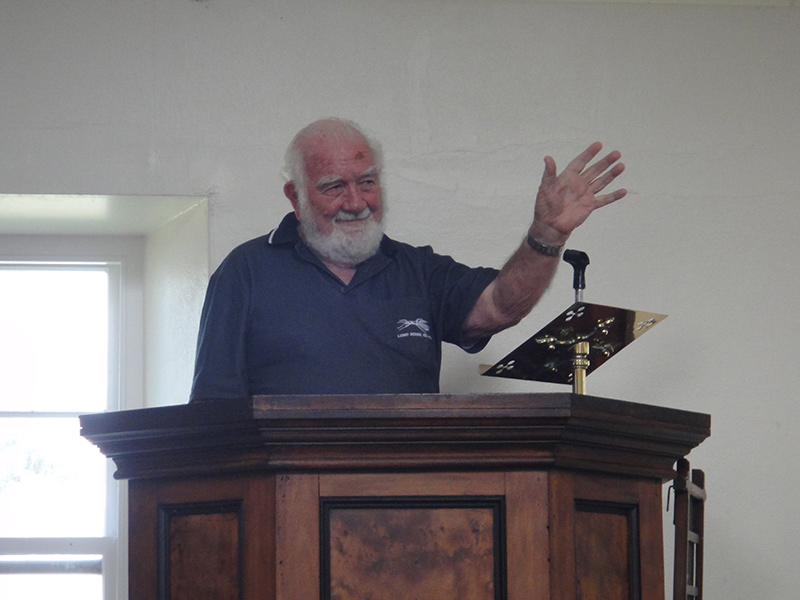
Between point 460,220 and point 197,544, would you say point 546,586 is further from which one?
point 460,220

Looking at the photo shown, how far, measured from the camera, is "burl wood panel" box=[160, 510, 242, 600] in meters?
1.80

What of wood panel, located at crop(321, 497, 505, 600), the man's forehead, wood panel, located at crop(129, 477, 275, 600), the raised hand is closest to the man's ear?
the man's forehead

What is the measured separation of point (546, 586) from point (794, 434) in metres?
2.06

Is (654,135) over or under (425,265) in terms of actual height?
over

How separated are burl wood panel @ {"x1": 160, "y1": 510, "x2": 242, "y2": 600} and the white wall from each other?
5.29 feet

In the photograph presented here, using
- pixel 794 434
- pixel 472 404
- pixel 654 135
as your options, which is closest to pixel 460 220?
pixel 654 135

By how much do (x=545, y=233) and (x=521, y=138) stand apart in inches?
48.8

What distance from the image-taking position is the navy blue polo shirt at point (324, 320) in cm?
245

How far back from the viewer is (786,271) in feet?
11.9

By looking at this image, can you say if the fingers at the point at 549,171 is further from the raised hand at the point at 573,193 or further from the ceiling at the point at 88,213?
the ceiling at the point at 88,213

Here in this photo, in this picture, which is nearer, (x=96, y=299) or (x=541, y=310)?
(x=541, y=310)

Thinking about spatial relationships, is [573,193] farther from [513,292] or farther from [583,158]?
[513,292]

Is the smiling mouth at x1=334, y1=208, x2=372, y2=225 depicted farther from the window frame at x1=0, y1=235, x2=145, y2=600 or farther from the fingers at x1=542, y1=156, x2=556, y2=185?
the window frame at x1=0, y1=235, x2=145, y2=600

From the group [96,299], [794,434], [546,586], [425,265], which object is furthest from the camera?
[96,299]
